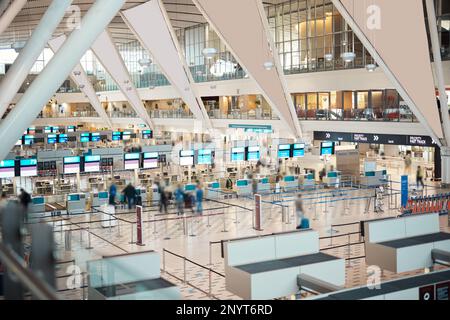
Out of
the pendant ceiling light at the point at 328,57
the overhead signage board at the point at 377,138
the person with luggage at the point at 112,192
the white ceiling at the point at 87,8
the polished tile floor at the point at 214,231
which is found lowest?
the polished tile floor at the point at 214,231

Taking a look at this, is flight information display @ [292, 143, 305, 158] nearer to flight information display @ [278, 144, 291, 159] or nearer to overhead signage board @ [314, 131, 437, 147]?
flight information display @ [278, 144, 291, 159]

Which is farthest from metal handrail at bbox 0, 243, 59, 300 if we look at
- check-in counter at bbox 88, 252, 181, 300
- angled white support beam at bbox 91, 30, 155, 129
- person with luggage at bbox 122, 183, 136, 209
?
angled white support beam at bbox 91, 30, 155, 129

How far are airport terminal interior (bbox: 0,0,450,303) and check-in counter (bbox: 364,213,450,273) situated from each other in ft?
0.11

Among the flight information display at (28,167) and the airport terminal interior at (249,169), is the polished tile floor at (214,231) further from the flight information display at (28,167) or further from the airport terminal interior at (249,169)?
the flight information display at (28,167)

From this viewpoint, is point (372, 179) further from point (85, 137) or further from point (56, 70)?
point (85, 137)

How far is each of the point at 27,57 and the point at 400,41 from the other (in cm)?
2018

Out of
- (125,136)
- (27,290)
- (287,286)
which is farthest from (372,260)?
(125,136)

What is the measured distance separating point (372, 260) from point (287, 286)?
2461mm

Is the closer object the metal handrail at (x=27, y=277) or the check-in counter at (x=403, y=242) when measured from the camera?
the metal handrail at (x=27, y=277)

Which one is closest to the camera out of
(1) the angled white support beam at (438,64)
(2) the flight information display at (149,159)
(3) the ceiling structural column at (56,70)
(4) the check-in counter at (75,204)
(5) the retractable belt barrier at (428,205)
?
(3) the ceiling structural column at (56,70)

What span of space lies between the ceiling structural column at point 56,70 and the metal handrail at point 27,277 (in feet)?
17.1

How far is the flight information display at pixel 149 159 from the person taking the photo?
2867cm

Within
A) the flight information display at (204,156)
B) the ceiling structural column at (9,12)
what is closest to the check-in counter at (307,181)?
the flight information display at (204,156)

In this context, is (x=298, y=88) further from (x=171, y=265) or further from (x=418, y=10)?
(x=171, y=265)
